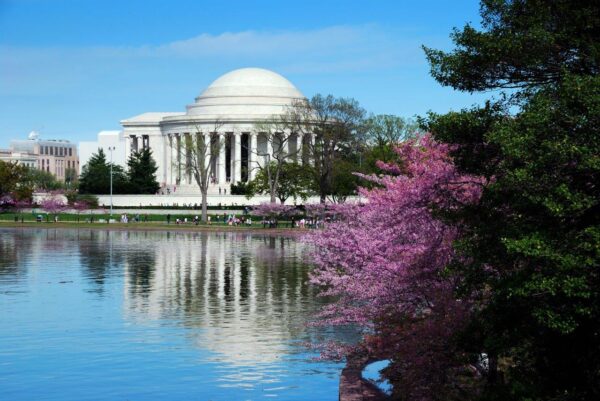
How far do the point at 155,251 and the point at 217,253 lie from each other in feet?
13.5

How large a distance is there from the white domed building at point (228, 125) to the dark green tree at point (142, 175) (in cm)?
499

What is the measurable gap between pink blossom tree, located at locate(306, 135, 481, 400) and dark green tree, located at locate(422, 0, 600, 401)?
2.19 ft

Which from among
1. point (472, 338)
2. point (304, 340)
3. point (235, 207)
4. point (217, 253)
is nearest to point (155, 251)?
point (217, 253)

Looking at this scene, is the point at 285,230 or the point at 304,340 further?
the point at 285,230

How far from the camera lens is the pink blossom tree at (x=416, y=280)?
699 inches

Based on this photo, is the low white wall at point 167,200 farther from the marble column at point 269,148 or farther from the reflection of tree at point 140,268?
the reflection of tree at point 140,268

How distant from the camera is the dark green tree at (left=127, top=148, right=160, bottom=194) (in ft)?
443

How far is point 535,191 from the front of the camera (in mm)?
14250

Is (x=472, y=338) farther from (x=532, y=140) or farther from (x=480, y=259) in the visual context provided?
(x=532, y=140)

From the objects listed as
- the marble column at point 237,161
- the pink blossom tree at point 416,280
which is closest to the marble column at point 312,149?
the marble column at point 237,161

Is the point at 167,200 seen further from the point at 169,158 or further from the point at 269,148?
the point at 169,158

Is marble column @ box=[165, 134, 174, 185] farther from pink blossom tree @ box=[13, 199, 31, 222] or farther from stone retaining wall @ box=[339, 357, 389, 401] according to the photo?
stone retaining wall @ box=[339, 357, 389, 401]

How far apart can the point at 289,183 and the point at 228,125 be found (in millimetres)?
34798

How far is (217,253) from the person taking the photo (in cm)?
6288
